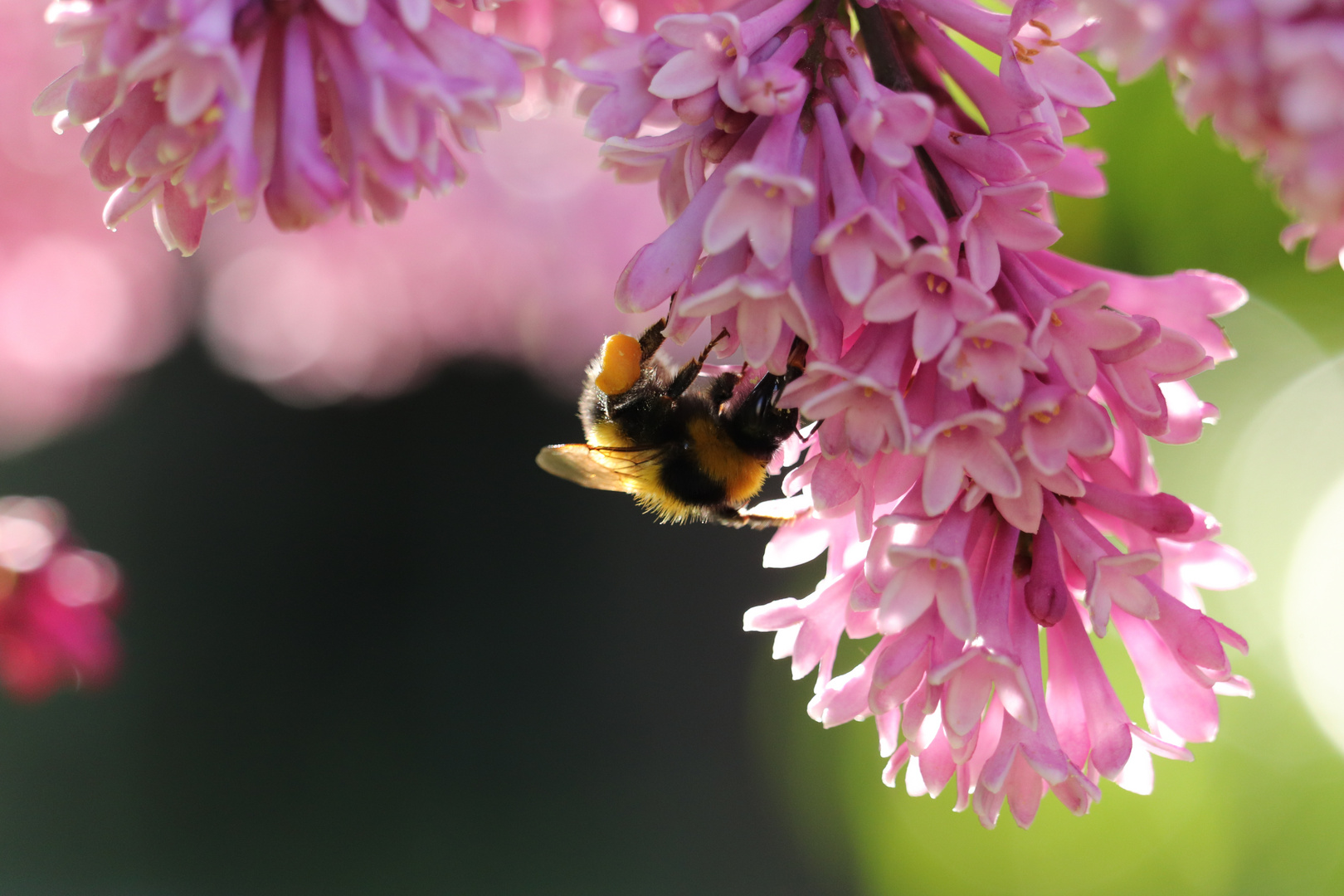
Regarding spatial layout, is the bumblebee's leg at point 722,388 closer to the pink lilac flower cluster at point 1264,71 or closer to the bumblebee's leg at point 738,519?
the bumblebee's leg at point 738,519

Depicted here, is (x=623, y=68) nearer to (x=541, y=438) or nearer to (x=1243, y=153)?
(x=1243, y=153)

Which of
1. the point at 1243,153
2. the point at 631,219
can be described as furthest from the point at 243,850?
the point at 1243,153

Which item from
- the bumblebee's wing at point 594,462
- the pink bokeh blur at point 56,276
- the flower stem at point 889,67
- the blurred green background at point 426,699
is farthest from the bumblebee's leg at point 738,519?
the blurred green background at point 426,699

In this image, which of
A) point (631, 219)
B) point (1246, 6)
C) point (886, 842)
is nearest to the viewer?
point (1246, 6)

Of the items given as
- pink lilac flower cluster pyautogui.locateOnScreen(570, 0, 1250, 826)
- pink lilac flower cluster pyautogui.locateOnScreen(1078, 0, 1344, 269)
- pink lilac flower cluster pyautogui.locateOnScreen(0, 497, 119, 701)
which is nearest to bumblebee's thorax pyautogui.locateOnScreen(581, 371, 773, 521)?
pink lilac flower cluster pyautogui.locateOnScreen(570, 0, 1250, 826)

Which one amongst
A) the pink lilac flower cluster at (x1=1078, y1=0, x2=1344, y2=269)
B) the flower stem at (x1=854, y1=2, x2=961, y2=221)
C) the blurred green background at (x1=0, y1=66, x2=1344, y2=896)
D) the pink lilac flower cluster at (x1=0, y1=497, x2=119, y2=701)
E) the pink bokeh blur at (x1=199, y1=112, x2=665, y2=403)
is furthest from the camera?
the blurred green background at (x1=0, y1=66, x2=1344, y2=896)

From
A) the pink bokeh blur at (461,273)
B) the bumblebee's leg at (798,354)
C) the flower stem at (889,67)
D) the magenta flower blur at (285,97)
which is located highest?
the flower stem at (889,67)

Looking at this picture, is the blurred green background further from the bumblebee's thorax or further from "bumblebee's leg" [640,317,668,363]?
"bumblebee's leg" [640,317,668,363]
